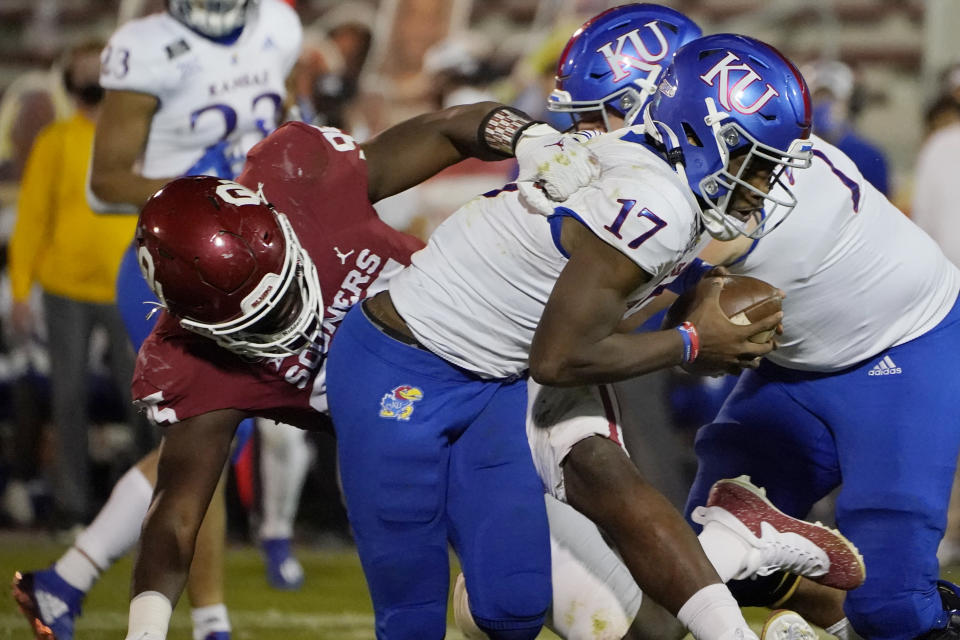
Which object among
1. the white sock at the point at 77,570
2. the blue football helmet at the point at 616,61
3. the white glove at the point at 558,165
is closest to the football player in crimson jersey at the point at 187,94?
the white sock at the point at 77,570

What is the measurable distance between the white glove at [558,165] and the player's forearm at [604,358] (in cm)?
31

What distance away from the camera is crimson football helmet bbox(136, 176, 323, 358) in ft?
9.80

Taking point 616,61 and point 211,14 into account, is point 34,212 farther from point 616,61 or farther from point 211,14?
point 616,61

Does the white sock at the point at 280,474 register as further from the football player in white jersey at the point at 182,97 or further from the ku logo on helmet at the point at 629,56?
the ku logo on helmet at the point at 629,56

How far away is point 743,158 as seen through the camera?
2867 millimetres

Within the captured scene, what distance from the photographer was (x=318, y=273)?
328 centimetres

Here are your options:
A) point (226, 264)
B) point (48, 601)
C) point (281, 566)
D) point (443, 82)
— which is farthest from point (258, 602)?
point (443, 82)

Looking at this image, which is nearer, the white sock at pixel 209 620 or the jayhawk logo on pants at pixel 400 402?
the jayhawk logo on pants at pixel 400 402

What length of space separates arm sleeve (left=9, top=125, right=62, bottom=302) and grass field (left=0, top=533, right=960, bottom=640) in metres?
1.17

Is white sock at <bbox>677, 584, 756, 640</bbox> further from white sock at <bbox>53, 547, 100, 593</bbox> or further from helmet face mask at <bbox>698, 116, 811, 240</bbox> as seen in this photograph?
white sock at <bbox>53, 547, 100, 593</bbox>

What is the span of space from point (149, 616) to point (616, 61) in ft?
5.61

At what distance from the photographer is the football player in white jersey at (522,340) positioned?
8.95 ft

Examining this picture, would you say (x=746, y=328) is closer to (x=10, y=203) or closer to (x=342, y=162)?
(x=342, y=162)

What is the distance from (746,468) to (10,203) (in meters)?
5.01
